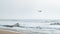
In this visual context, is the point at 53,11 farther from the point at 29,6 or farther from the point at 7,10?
the point at 7,10

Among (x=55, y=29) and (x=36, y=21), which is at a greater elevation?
(x=36, y=21)

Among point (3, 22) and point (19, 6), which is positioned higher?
point (19, 6)

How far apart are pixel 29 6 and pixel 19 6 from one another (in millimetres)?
136

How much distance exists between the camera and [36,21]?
3.58ft

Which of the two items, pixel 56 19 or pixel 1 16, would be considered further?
pixel 1 16

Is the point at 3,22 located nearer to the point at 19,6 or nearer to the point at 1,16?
the point at 1,16

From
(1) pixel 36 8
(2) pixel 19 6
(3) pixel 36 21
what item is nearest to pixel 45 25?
(3) pixel 36 21

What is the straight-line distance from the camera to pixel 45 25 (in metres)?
1.09

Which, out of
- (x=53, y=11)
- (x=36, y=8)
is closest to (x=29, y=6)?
(x=36, y=8)

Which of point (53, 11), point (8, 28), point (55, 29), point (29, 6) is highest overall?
point (29, 6)

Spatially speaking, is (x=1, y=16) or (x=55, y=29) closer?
(x=55, y=29)

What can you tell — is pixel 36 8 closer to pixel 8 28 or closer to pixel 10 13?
pixel 10 13

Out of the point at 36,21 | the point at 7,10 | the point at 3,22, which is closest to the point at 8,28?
the point at 3,22

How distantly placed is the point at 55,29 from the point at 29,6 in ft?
1.48
